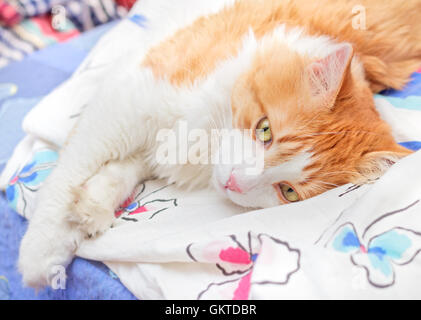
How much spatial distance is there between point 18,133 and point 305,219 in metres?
1.15

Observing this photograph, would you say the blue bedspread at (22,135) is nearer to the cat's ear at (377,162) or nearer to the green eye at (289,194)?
the green eye at (289,194)

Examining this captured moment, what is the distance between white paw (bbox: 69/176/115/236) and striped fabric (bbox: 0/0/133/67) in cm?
118

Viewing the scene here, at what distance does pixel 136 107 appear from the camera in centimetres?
106

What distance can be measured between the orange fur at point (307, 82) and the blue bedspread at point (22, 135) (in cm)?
49

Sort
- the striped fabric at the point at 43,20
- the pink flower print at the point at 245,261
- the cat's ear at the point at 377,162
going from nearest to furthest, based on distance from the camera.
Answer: the pink flower print at the point at 245,261 < the cat's ear at the point at 377,162 < the striped fabric at the point at 43,20

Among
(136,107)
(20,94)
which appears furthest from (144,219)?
(20,94)

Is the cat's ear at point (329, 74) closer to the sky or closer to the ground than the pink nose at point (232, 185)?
closer to the sky

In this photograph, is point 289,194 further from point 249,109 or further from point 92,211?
point 92,211

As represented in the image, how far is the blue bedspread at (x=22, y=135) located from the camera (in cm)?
97

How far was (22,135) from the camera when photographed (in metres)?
1.51

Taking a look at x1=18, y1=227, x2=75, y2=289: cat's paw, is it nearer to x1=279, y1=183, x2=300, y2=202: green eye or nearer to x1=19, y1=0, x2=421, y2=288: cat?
x1=19, y1=0, x2=421, y2=288: cat

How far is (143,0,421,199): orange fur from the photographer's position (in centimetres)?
91

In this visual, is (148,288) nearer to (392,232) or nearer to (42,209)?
(42,209)

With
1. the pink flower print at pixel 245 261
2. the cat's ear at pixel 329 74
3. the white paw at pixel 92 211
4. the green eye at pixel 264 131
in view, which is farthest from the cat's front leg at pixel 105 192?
the cat's ear at pixel 329 74
